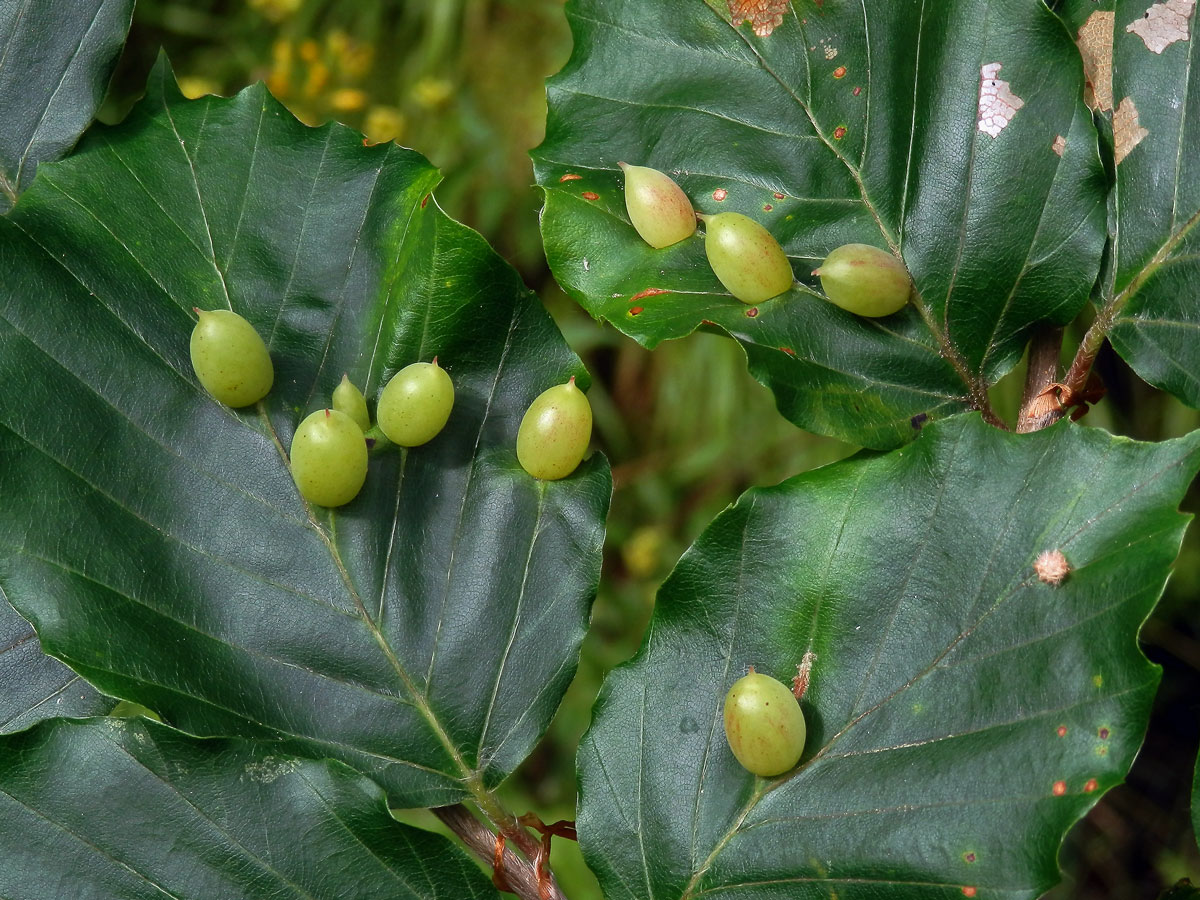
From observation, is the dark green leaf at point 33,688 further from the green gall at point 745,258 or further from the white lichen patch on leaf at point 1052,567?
the white lichen patch on leaf at point 1052,567

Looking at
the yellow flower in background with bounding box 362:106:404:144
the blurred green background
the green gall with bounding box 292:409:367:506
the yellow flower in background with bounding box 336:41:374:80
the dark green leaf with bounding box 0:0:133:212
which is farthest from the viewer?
the blurred green background

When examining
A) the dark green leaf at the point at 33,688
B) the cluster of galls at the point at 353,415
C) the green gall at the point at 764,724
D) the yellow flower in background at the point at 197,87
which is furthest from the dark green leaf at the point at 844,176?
the yellow flower in background at the point at 197,87

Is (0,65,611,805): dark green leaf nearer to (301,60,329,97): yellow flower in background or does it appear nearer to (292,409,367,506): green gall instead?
(292,409,367,506): green gall

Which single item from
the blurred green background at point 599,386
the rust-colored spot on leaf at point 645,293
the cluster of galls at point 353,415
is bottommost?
the blurred green background at point 599,386

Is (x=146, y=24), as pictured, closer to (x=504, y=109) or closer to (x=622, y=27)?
(x=504, y=109)

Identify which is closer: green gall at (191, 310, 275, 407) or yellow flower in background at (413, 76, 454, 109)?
green gall at (191, 310, 275, 407)

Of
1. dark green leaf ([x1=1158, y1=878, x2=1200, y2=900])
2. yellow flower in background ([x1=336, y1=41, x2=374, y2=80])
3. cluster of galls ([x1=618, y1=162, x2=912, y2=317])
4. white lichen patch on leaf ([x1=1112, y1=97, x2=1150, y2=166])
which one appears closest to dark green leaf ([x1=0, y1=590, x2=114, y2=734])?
cluster of galls ([x1=618, y1=162, x2=912, y2=317])

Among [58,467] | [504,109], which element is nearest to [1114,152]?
[58,467]
